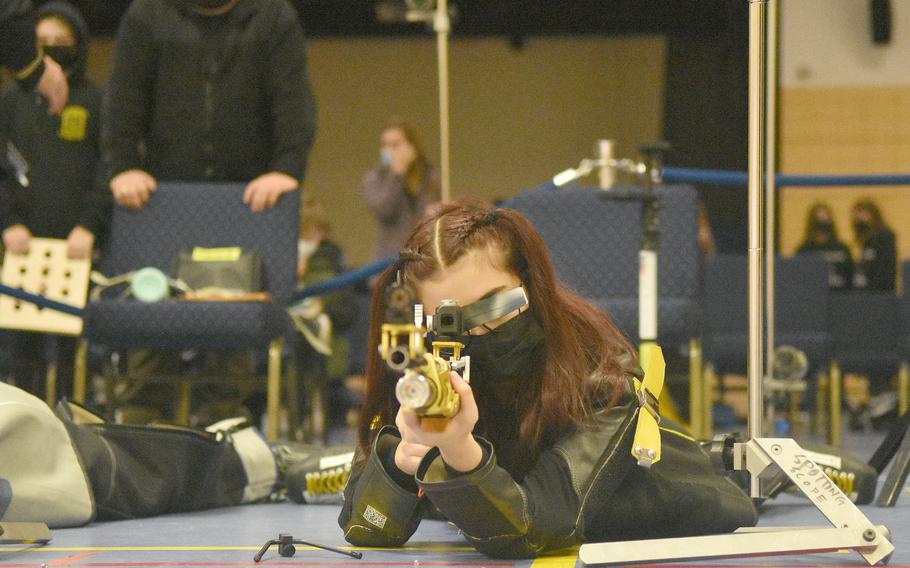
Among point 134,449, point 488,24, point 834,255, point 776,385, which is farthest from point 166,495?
point 488,24

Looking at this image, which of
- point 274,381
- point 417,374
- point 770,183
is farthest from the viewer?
point 274,381

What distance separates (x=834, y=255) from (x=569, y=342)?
6.99 meters

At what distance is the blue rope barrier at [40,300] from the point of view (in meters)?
4.78

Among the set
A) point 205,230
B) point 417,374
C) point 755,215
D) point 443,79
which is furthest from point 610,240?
point 417,374

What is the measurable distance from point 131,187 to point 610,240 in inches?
75.5

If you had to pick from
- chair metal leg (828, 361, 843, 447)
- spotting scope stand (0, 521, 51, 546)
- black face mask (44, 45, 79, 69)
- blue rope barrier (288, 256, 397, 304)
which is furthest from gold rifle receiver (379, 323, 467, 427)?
chair metal leg (828, 361, 843, 447)

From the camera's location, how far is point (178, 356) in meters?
5.06

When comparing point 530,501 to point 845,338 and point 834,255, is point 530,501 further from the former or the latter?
A: point 834,255

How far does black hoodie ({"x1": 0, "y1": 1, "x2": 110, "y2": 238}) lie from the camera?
17.2 feet

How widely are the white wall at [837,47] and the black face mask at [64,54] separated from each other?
26.0 feet

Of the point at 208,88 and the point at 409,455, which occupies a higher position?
the point at 208,88

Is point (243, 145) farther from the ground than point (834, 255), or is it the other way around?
point (243, 145)

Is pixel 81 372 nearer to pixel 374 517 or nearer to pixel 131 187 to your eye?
pixel 131 187

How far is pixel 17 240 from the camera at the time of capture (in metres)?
5.07
